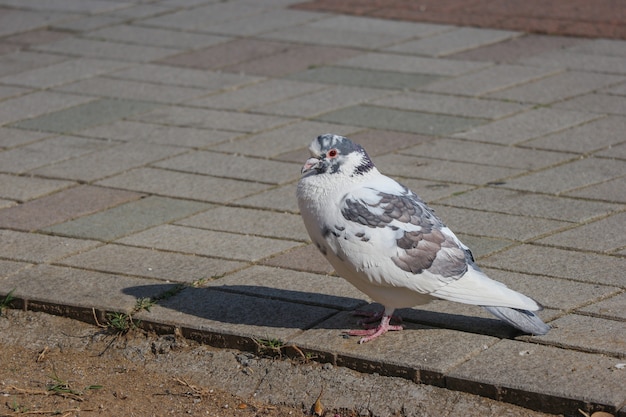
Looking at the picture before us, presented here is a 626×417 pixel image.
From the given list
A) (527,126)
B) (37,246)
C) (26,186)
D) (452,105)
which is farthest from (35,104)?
(527,126)

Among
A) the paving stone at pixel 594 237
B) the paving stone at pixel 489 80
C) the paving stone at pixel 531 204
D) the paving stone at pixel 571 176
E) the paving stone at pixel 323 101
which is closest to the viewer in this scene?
the paving stone at pixel 594 237

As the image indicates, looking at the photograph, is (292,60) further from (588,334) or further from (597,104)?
(588,334)

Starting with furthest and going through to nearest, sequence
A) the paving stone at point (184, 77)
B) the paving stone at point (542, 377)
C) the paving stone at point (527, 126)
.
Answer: the paving stone at point (184, 77)
the paving stone at point (527, 126)
the paving stone at point (542, 377)

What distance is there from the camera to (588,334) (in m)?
4.36

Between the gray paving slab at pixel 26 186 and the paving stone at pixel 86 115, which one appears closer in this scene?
the gray paving slab at pixel 26 186

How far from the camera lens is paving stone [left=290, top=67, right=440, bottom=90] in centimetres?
849

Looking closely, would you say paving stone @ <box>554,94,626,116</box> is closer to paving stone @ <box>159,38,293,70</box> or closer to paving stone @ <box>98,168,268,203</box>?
paving stone @ <box>98,168,268,203</box>

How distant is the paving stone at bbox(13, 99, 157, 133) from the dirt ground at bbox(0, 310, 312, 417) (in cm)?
294

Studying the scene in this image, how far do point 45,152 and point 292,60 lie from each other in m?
2.74

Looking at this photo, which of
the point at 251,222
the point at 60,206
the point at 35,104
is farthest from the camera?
the point at 35,104

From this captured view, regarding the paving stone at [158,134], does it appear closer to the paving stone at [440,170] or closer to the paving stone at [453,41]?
the paving stone at [440,170]

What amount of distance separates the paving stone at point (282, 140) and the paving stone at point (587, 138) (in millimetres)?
1282

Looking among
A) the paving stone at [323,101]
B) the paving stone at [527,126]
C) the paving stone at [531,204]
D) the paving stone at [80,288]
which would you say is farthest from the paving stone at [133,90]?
the paving stone at [80,288]

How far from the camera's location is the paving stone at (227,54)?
9.20 meters
